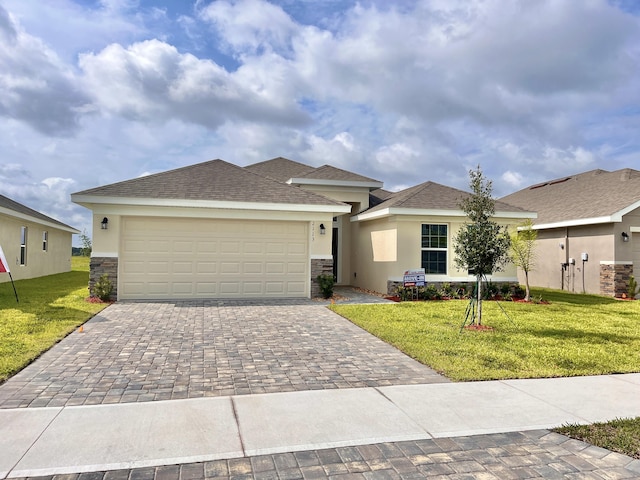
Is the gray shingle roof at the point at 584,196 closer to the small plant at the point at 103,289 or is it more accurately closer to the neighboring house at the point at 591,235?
the neighboring house at the point at 591,235

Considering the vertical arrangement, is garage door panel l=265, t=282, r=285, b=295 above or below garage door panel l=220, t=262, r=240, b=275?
below

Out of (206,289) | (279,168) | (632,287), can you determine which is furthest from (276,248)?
(632,287)

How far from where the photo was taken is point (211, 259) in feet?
45.4

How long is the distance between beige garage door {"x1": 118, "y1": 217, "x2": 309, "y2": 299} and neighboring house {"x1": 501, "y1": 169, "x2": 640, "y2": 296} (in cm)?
1159

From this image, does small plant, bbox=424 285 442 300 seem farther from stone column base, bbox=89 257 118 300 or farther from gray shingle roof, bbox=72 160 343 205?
stone column base, bbox=89 257 118 300

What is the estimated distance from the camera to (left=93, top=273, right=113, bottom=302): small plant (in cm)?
1261

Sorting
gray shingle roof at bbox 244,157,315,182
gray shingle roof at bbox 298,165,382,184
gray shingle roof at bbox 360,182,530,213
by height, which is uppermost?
gray shingle roof at bbox 244,157,315,182

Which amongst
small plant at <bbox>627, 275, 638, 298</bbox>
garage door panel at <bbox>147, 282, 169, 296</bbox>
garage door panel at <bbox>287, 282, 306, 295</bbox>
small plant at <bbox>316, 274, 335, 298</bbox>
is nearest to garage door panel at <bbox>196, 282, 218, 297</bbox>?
garage door panel at <bbox>147, 282, 169, 296</bbox>

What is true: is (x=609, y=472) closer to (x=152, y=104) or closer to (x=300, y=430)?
(x=300, y=430)

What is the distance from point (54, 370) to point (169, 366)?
5.03ft

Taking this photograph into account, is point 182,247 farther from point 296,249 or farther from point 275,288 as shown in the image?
point 296,249

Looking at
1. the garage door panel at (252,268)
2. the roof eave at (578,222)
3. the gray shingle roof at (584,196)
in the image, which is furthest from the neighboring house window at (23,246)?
the gray shingle roof at (584,196)

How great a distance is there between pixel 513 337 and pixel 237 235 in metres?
8.83

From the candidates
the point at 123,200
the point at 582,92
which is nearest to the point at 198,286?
the point at 123,200
